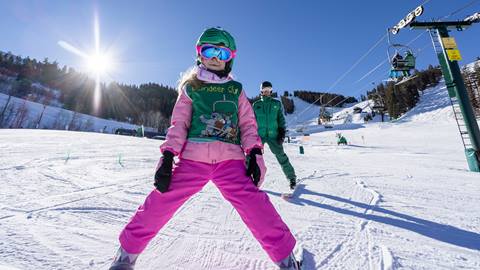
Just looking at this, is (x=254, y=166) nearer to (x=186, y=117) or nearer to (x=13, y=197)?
(x=186, y=117)

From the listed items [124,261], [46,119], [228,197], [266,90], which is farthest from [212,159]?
[46,119]

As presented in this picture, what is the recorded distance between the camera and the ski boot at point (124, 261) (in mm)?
1365

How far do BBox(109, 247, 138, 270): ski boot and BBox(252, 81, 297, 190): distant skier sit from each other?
2.77 metres

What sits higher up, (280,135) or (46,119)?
(46,119)

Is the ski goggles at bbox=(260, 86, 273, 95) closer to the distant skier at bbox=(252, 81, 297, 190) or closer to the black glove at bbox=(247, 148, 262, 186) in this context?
the distant skier at bbox=(252, 81, 297, 190)

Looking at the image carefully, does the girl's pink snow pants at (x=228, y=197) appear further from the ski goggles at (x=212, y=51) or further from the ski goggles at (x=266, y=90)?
the ski goggles at (x=266, y=90)

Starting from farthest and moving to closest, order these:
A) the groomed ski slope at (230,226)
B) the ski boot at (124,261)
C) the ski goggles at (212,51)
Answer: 1. the ski goggles at (212,51)
2. the groomed ski slope at (230,226)
3. the ski boot at (124,261)

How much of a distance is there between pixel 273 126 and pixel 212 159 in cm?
257

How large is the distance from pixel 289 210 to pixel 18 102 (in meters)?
98.8

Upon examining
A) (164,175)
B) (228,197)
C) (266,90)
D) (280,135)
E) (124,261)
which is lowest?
(124,261)

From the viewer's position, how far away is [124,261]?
139 centimetres

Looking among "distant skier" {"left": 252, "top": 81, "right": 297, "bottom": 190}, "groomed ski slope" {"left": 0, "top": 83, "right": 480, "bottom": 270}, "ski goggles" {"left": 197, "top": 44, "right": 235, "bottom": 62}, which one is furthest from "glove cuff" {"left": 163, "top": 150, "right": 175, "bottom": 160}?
"distant skier" {"left": 252, "top": 81, "right": 297, "bottom": 190}

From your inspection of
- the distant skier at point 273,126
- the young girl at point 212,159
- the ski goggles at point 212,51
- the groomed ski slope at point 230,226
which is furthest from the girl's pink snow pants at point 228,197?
the distant skier at point 273,126

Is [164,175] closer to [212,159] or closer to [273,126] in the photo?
[212,159]
